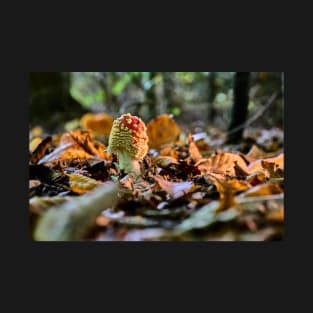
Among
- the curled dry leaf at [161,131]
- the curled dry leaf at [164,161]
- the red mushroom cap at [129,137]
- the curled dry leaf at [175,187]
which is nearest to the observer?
the curled dry leaf at [175,187]

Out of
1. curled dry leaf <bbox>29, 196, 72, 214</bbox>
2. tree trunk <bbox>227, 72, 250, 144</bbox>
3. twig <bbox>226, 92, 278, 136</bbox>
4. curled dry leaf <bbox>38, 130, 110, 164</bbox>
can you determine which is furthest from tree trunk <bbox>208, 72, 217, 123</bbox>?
curled dry leaf <bbox>29, 196, 72, 214</bbox>

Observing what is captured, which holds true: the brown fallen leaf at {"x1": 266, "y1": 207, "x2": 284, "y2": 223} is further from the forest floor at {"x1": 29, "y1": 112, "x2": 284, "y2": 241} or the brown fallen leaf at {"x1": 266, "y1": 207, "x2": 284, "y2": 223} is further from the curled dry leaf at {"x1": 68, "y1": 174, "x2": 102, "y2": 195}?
the curled dry leaf at {"x1": 68, "y1": 174, "x2": 102, "y2": 195}

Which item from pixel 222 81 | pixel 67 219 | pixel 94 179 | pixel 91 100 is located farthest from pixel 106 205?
pixel 91 100

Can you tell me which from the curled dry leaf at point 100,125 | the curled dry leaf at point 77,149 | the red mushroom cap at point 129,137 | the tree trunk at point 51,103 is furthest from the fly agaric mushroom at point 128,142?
the tree trunk at point 51,103

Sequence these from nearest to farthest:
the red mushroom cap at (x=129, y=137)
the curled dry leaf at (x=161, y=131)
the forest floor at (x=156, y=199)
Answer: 1. the forest floor at (x=156, y=199)
2. the red mushroom cap at (x=129, y=137)
3. the curled dry leaf at (x=161, y=131)

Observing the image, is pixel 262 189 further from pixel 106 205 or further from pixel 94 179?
pixel 94 179

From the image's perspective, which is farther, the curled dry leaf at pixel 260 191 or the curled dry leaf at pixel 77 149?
the curled dry leaf at pixel 77 149

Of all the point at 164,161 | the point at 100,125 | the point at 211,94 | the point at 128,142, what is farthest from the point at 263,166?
the point at 100,125

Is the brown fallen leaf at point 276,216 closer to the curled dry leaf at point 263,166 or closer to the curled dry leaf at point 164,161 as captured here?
the curled dry leaf at point 263,166
